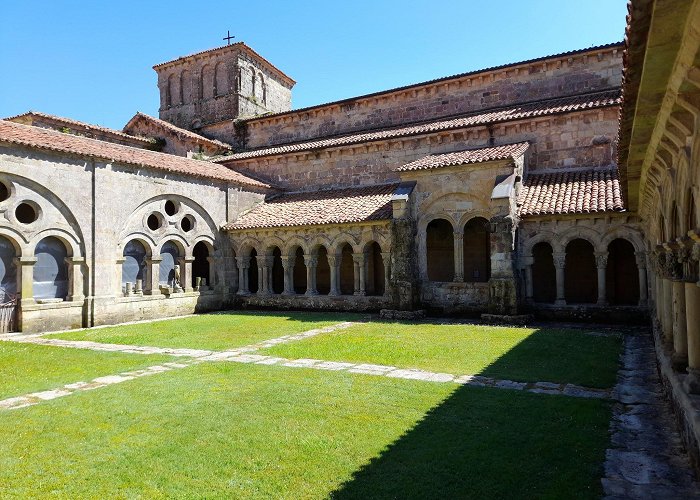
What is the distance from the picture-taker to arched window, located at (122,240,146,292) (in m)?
16.5

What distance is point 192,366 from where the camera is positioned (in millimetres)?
8945

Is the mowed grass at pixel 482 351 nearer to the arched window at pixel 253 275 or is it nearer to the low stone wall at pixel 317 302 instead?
the low stone wall at pixel 317 302

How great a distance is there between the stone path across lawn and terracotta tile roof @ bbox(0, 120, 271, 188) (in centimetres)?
1470

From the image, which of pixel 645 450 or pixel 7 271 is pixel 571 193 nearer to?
pixel 645 450

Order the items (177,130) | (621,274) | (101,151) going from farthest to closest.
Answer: (177,130) < (621,274) < (101,151)

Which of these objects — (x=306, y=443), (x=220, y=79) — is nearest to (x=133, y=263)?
(x=306, y=443)

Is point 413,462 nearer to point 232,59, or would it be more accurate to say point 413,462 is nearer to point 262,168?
point 262,168

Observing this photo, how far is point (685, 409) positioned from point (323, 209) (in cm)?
1529

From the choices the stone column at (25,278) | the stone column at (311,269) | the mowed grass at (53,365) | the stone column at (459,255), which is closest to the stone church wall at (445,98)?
the stone column at (459,255)

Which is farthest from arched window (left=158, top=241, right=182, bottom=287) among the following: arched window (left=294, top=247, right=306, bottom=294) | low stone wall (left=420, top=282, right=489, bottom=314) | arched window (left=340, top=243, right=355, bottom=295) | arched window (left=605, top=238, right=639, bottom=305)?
arched window (left=605, top=238, right=639, bottom=305)

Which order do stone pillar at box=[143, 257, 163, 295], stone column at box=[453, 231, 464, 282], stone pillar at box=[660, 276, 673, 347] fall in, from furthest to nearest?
stone pillar at box=[143, 257, 163, 295] → stone column at box=[453, 231, 464, 282] → stone pillar at box=[660, 276, 673, 347]

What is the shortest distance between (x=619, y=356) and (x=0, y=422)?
9751mm

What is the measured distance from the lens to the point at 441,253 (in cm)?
1956

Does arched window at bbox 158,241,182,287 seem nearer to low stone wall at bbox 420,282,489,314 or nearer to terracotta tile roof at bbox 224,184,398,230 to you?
terracotta tile roof at bbox 224,184,398,230
